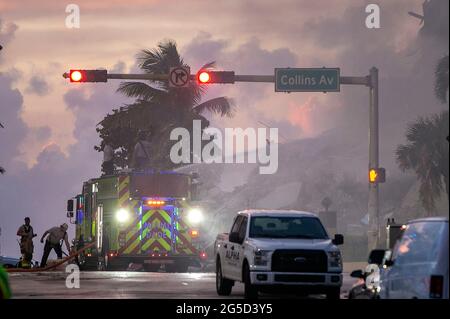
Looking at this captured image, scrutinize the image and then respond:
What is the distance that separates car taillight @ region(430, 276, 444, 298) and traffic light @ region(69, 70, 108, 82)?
25.2 m

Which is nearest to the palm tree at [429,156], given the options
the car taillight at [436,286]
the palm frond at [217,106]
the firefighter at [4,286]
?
the palm frond at [217,106]

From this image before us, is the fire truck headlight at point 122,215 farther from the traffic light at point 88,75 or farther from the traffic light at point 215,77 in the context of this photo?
the traffic light at point 215,77

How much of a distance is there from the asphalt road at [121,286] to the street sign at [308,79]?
6643 millimetres

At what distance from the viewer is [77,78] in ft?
122

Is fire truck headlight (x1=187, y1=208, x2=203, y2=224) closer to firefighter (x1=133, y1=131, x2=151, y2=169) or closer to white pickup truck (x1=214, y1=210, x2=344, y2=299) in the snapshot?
firefighter (x1=133, y1=131, x2=151, y2=169)

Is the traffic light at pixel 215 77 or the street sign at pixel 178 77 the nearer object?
the traffic light at pixel 215 77

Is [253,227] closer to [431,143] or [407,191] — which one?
[431,143]

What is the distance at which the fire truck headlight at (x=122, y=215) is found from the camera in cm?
3888

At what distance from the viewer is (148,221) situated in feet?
129

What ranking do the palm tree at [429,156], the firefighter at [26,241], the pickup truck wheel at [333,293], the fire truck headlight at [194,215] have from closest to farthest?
the pickup truck wheel at [333,293], the fire truck headlight at [194,215], the firefighter at [26,241], the palm tree at [429,156]

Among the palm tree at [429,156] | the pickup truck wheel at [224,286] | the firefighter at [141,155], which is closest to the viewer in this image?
the pickup truck wheel at [224,286]

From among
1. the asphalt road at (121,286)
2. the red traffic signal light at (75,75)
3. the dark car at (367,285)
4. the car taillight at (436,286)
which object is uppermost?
the red traffic signal light at (75,75)


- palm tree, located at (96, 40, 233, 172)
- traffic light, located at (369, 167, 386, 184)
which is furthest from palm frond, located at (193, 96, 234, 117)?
traffic light, located at (369, 167, 386, 184)

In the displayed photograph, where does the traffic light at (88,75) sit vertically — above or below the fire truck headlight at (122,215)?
above
